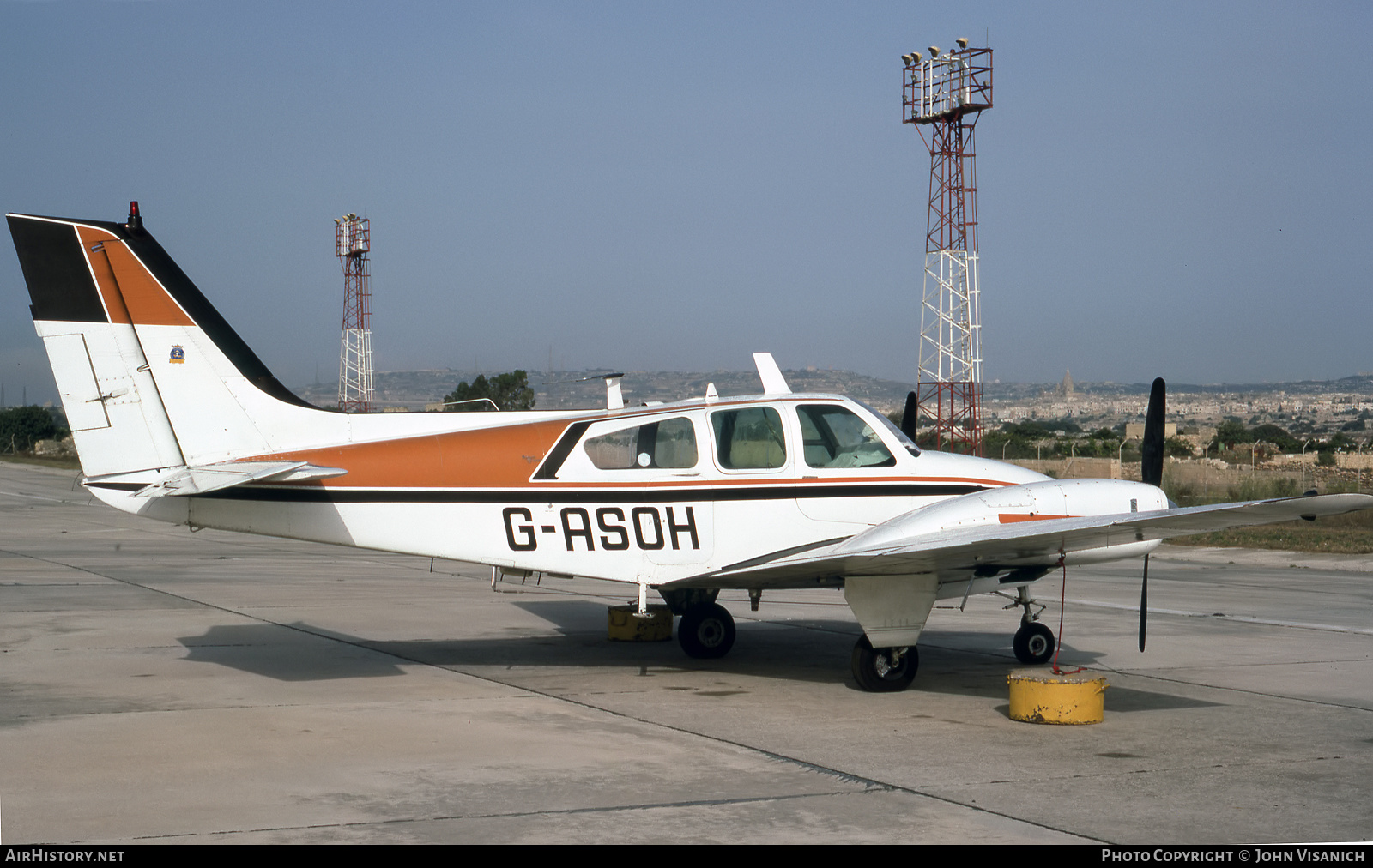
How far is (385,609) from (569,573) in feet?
20.7

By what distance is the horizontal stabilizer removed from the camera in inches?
373

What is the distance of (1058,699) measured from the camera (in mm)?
9203

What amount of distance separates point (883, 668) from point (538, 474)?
3439mm

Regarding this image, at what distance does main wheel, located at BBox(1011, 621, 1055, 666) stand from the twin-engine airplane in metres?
1.13

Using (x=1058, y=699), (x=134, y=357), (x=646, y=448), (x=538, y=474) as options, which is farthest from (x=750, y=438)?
Answer: (x=134, y=357)

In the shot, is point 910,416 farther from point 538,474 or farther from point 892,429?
point 538,474

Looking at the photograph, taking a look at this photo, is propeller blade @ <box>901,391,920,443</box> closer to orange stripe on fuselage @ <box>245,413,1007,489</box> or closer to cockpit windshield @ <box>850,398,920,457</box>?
cockpit windshield @ <box>850,398,920,457</box>

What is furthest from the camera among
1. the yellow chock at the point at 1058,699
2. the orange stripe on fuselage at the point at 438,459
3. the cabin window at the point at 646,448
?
the cabin window at the point at 646,448

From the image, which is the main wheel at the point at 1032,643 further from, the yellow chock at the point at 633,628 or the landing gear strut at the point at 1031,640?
the yellow chock at the point at 633,628

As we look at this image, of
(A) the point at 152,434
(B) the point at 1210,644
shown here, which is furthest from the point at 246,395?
(B) the point at 1210,644

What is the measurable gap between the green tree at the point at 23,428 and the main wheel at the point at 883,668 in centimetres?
10658

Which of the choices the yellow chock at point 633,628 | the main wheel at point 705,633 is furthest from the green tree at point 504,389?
the main wheel at point 705,633

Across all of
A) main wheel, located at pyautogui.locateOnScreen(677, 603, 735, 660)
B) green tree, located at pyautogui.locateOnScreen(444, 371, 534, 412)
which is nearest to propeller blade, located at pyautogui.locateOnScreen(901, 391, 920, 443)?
main wheel, located at pyautogui.locateOnScreen(677, 603, 735, 660)

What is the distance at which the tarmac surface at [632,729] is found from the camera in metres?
6.52
